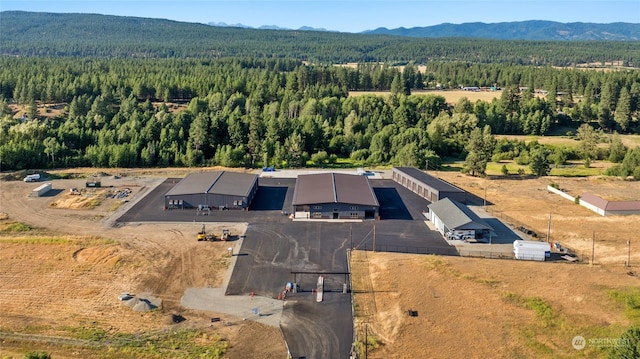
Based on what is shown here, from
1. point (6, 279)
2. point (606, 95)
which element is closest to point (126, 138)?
point (6, 279)

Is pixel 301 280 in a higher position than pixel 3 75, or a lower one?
lower

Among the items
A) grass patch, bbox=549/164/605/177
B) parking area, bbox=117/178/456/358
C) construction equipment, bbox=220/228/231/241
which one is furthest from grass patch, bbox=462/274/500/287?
grass patch, bbox=549/164/605/177

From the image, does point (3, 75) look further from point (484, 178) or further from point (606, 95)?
point (606, 95)

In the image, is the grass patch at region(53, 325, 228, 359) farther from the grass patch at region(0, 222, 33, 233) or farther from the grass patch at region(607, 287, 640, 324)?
the grass patch at region(607, 287, 640, 324)

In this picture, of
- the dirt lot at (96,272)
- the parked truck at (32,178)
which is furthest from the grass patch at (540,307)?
the parked truck at (32,178)

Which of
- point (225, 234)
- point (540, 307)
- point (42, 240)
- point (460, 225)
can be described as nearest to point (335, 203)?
point (225, 234)

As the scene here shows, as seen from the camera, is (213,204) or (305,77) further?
(305,77)
